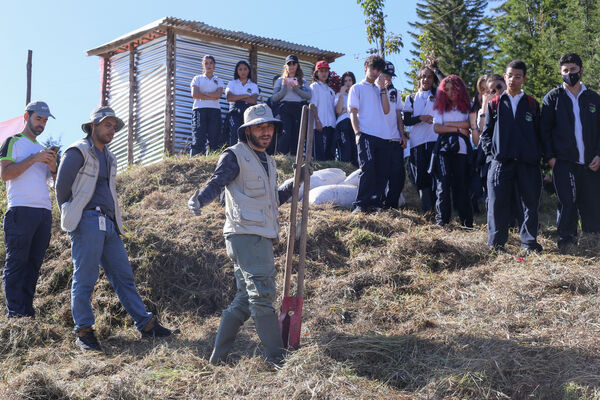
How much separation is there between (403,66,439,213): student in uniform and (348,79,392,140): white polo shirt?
0.44 metres

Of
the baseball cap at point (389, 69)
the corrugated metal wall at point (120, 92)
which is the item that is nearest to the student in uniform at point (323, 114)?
the baseball cap at point (389, 69)

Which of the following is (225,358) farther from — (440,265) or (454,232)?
(454,232)

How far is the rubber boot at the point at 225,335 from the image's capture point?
4.61 metres

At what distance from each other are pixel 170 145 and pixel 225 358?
866 centimetres

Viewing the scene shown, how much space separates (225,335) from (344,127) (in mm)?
5853

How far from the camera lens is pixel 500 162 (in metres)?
6.29

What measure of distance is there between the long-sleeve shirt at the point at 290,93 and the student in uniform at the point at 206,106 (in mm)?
1026

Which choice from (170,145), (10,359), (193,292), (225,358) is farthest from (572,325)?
(170,145)

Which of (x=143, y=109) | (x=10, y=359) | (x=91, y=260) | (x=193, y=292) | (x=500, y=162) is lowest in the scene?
(x=10, y=359)

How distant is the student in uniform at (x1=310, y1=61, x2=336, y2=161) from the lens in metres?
10.0

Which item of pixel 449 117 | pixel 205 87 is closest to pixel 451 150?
pixel 449 117

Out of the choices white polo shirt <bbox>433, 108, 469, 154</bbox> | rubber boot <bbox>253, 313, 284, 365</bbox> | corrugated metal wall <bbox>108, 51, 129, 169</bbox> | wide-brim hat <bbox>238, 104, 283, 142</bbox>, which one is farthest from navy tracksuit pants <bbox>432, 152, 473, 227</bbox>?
corrugated metal wall <bbox>108, 51, 129, 169</bbox>

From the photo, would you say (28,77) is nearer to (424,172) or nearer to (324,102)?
(324,102)

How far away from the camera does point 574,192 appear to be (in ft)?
21.0
